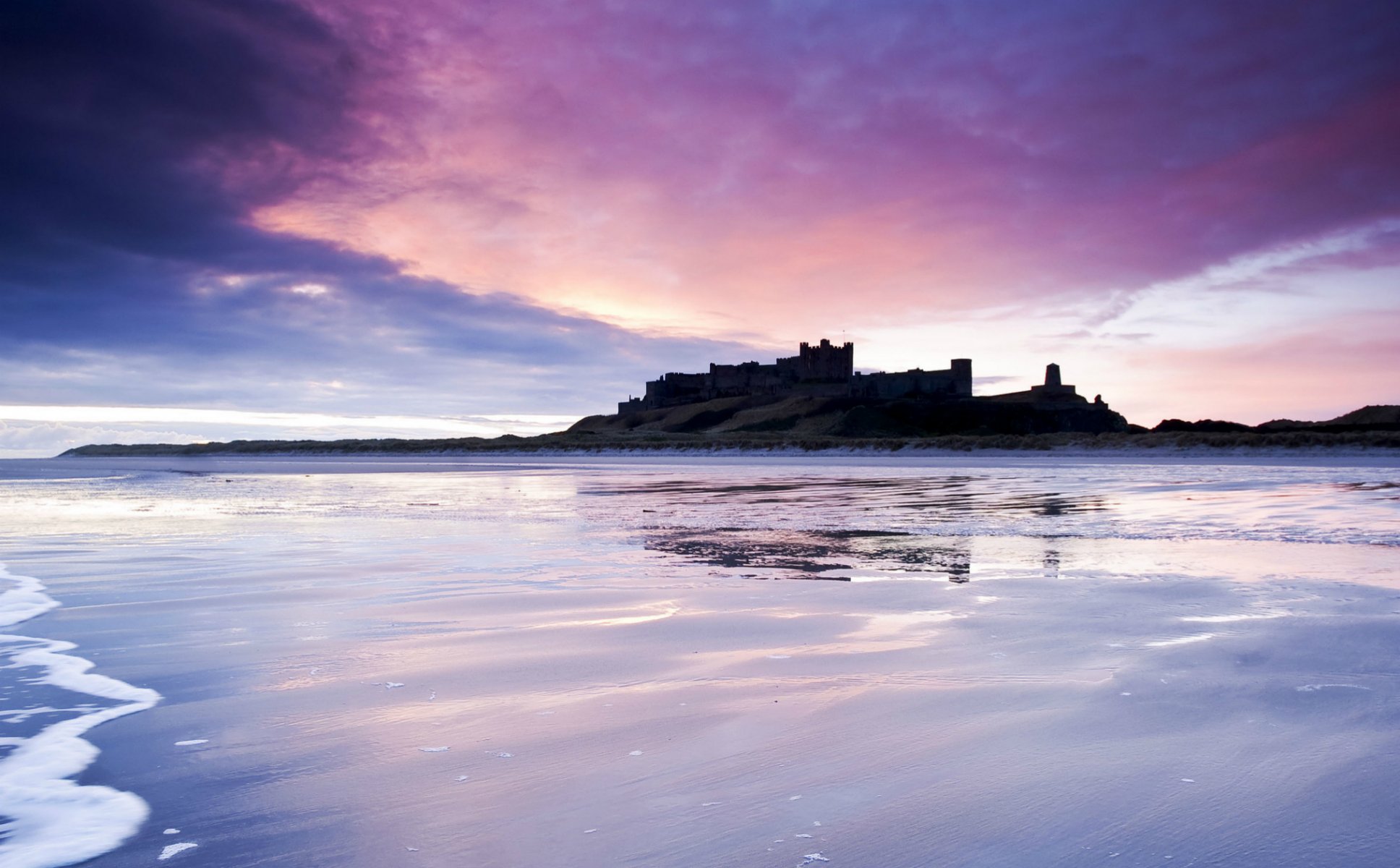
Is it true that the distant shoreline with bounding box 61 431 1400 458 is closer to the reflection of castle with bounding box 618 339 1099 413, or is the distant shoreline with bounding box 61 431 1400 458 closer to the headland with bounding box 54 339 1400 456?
the headland with bounding box 54 339 1400 456

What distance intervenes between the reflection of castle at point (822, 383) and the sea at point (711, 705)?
313 ft

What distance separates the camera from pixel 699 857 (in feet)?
6.46

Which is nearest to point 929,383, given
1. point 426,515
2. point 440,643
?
point 426,515

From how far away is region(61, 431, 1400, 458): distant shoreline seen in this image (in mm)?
28641

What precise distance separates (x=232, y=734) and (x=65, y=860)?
868mm

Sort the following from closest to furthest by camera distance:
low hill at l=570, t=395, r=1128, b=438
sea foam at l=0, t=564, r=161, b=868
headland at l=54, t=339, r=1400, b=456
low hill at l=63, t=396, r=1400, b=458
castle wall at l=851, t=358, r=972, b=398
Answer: sea foam at l=0, t=564, r=161, b=868 → low hill at l=63, t=396, r=1400, b=458 → headland at l=54, t=339, r=1400, b=456 → low hill at l=570, t=395, r=1128, b=438 → castle wall at l=851, t=358, r=972, b=398

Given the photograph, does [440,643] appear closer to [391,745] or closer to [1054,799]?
[391,745]

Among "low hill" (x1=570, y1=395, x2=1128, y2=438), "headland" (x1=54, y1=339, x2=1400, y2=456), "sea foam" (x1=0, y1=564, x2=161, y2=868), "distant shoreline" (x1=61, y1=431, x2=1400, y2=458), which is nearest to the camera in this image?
"sea foam" (x1=0, y1=564, x2=161, y2=868)

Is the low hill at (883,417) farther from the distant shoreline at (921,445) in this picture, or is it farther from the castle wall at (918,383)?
the distant shoreline at (921,445)

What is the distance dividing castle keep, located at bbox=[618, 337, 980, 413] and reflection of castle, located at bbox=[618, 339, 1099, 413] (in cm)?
9

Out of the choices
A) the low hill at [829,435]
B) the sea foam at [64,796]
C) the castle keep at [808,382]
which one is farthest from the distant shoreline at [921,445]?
the castle keep at [808,382]

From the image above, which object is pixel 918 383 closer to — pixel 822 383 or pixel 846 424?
pixel 822 383

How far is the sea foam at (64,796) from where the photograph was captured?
204cm

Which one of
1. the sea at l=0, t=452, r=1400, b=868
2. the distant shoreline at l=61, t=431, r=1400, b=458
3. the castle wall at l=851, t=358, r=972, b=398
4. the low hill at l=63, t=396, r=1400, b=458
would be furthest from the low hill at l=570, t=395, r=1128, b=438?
the sea at l=0, t=452, r=1400, b=868
